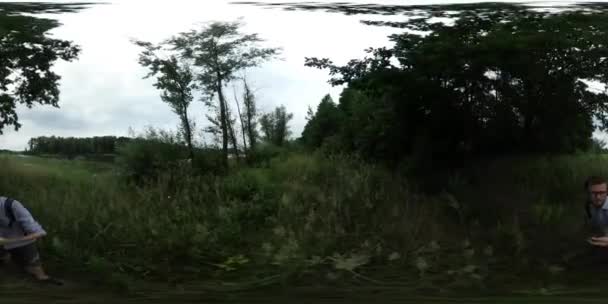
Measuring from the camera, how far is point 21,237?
7.82 feet

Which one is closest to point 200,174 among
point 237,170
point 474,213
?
point 237,170

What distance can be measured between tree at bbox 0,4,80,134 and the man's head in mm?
2255

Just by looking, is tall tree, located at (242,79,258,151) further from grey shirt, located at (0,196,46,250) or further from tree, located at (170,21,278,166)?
grey shirt, located at (0,196,46,250)

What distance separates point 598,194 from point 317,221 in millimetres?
1176

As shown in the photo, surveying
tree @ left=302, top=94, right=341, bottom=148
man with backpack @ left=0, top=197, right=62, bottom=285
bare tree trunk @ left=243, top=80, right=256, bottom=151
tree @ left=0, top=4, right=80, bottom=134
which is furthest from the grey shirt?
tree @ left=302, top=94, right=341, bottom=148

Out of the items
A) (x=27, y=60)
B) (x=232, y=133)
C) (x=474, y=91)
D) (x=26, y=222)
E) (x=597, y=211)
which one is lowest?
(x=597, y=211)

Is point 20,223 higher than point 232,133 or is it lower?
lower

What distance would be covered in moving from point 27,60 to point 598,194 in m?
2.49

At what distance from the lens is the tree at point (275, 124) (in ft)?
7.93

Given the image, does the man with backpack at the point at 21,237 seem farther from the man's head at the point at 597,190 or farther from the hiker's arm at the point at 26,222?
the man's head at the point at 597,190

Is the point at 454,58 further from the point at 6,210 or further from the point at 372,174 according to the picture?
the point at 6,210

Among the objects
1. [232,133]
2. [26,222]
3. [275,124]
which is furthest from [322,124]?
[26,222]

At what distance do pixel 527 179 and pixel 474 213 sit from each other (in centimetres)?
27

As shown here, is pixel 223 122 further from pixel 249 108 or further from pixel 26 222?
pixel 26 222
